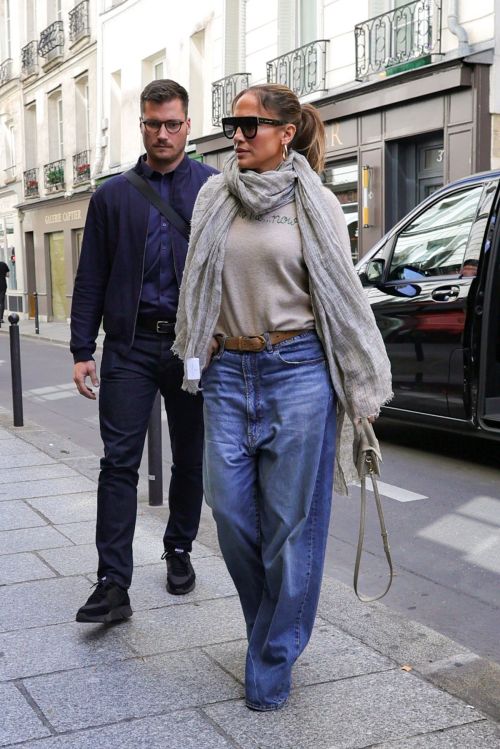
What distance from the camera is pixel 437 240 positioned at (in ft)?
22.9

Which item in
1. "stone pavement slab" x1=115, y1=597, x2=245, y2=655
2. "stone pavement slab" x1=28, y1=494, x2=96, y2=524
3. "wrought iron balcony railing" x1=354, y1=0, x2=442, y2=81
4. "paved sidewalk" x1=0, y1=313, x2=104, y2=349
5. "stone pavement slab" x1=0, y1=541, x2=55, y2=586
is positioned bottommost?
"paved sidewalk" x1=0, y1=313, x2=104, y2=349

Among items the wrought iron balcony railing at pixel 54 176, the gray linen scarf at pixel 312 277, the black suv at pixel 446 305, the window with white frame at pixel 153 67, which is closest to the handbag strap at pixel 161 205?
the gray linen scarf at pixel 312 277

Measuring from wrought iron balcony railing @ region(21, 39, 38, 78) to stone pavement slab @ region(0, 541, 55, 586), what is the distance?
29.2m

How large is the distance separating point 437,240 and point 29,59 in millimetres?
27598

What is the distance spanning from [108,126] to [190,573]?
23.4m

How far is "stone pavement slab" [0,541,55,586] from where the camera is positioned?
14.0 feet

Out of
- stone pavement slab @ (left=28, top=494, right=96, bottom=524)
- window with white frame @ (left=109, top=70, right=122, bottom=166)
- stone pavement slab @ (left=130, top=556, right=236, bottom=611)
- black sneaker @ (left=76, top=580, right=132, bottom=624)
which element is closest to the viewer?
black sneaker @ (left=76, top=580, right=132, bottom=624)

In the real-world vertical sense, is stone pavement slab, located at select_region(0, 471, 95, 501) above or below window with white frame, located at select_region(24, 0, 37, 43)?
below

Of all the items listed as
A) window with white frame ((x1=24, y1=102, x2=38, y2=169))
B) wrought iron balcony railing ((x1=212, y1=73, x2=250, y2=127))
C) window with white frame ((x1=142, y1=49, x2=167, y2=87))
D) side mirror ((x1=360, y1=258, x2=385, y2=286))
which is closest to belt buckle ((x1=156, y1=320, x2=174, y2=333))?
side mirror ((x1=360, y1=258, x2=385, y2=286))

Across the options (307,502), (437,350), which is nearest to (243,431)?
(307,502)

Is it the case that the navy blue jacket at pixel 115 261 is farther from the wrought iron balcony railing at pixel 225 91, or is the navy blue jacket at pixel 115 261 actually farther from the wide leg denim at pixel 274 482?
the wrought iron balcony railing at pixel 225 91

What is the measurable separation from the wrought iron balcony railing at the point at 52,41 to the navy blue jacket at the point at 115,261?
27264mm

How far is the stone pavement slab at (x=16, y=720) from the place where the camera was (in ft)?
9.09

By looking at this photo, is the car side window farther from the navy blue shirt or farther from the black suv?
the navy blue shirt
